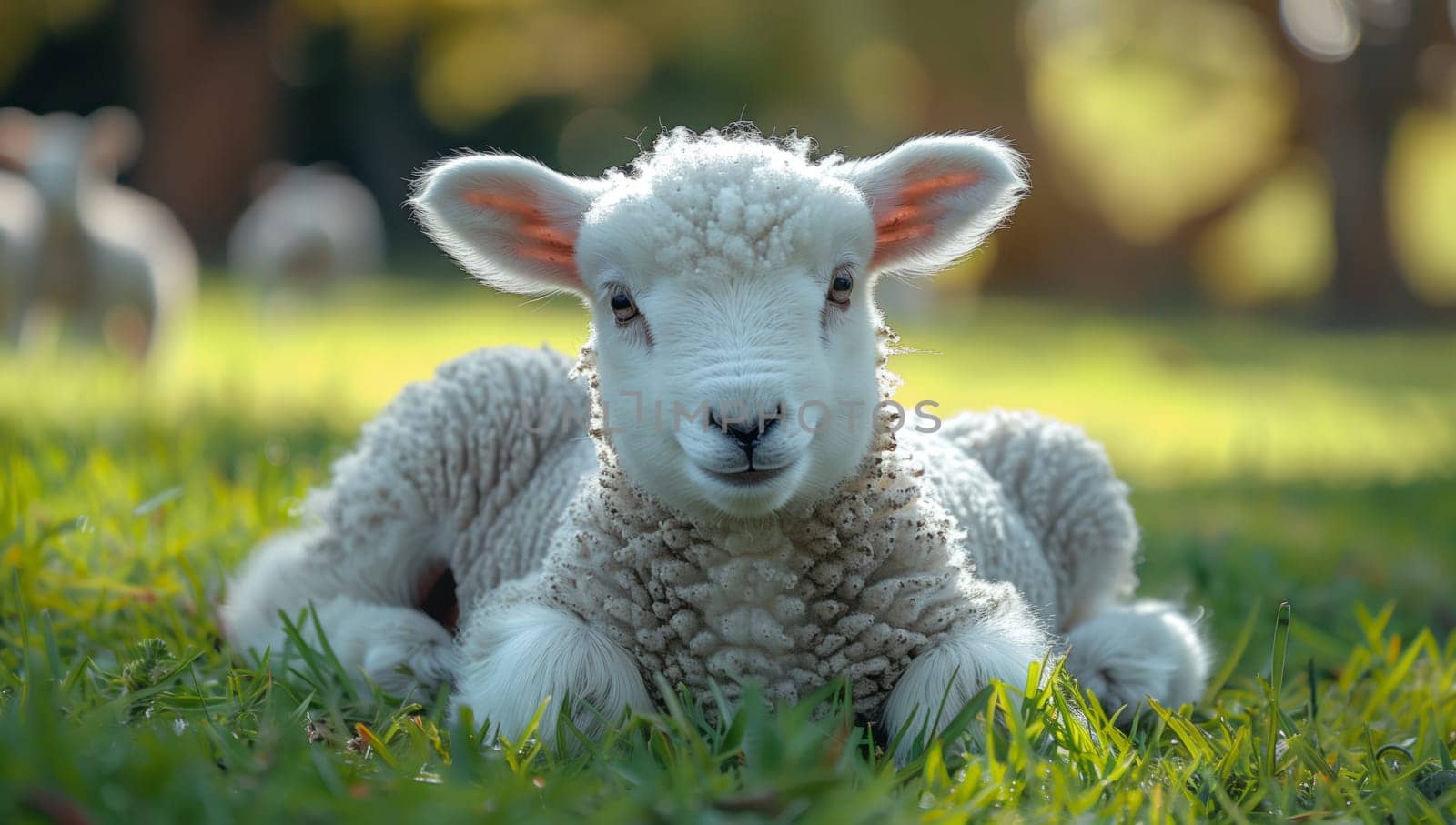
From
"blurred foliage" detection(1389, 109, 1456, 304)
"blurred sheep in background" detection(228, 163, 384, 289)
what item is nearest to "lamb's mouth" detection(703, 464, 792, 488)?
"blurred sheep in background" detection(228, 163, 384, 289)

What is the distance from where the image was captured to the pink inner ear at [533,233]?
2652 millimetres

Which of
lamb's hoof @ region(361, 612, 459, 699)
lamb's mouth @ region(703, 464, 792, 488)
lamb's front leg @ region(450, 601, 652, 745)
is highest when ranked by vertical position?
lamb's mouth @ region(703, 464, 792, 488)

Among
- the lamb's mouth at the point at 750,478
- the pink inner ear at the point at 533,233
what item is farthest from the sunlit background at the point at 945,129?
the lamb's mouth at the point at 750,478

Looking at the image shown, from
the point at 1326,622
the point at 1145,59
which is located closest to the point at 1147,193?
the point at 1145,59

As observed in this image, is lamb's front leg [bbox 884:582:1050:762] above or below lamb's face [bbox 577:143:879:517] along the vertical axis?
below

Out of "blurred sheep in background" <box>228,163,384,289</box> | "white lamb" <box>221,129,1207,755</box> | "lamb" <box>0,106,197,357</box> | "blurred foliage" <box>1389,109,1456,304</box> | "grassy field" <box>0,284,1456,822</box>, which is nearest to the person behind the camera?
"grassy field" <box>0,284,1456,822</box>

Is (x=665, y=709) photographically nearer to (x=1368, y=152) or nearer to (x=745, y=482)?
(x=745, y=482)

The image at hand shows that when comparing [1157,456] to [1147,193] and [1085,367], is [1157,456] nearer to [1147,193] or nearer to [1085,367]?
[1085,367]

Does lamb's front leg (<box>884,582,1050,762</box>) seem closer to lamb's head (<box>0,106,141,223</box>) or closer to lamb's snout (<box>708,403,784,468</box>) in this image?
lamb's snout (<box>708,403,784,468</box>)

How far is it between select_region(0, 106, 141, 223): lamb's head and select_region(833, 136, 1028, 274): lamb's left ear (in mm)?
7260

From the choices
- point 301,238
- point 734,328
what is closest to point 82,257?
point 301,238

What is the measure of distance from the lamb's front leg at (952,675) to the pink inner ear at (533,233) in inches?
39.1

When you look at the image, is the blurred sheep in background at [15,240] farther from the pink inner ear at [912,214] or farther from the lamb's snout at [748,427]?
the lamb's snout at [748,427]

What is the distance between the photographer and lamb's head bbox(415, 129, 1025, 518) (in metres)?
2.25
